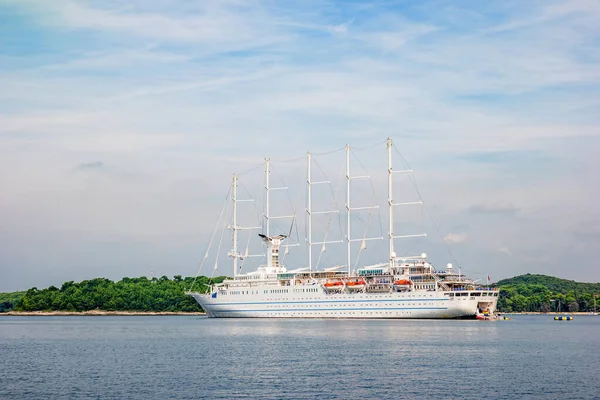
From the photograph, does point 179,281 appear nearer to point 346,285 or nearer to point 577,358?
point 346,285

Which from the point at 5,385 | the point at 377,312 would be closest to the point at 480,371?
the point at 5,385

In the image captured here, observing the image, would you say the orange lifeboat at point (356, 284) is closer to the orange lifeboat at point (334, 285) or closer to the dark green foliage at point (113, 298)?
the orange lifeboat at point (334, 285)

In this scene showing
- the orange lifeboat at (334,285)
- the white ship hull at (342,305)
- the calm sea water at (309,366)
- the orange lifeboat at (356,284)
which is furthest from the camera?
the orange lifeboat at (334,285)

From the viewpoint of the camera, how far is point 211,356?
5459 cm

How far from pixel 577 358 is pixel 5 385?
121 ft

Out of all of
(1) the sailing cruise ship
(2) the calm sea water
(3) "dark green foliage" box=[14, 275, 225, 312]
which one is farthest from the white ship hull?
(3) "dark green foliage" box=[14, 275, 225, 312]

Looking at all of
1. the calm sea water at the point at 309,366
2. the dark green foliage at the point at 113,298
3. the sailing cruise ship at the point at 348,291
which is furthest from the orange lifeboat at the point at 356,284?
the dark green foliage at the point at 113,298

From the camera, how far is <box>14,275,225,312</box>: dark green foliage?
172 m

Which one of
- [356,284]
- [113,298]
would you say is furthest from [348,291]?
[113,298]

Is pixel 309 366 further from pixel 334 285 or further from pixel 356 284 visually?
pixel 334 285

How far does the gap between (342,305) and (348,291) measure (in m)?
2.15

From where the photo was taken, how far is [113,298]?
172250 millimetres

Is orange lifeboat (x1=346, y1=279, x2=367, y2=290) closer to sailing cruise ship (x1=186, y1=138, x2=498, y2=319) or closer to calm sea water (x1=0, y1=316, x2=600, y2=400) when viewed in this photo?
sailing cruise ship (x1=186, y1=138, x2=498, y2=319)

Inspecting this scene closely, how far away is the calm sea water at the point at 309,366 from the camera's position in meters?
38.1
